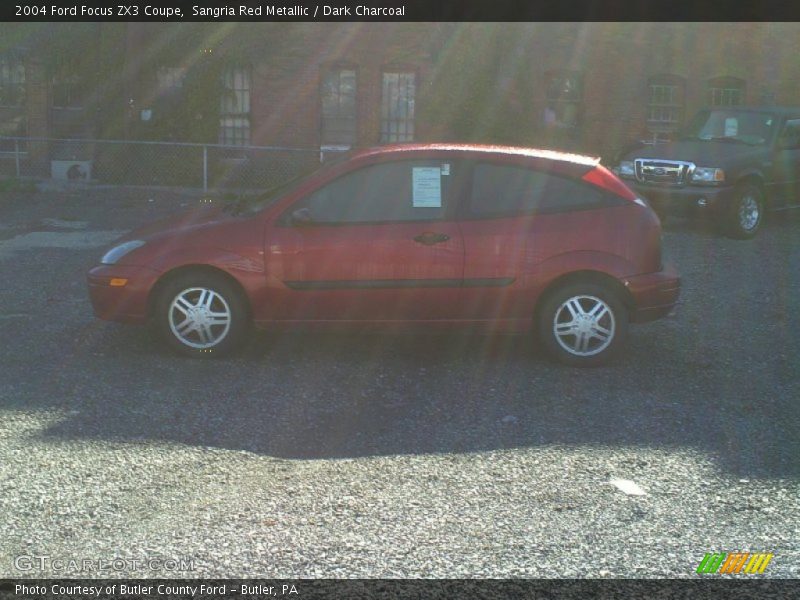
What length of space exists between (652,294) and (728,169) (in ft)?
25.1

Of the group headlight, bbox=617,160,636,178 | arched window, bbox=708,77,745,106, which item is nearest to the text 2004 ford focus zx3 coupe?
headlight, bbox=617,160,636,178

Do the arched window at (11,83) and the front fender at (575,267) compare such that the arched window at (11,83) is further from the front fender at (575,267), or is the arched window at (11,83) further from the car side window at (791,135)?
the front fender at (575,267)

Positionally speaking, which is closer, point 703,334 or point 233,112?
point 703,334

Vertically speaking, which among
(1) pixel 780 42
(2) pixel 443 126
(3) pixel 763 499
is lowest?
(3) pixel 763 499

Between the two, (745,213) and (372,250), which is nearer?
(372,250)

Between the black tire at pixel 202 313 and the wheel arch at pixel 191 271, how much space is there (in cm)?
1

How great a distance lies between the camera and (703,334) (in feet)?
29.6

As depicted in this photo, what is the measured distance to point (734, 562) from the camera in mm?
4555

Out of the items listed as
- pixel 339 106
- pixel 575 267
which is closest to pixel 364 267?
pixel 575 267

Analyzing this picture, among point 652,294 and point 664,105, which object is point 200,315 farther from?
point 664,105

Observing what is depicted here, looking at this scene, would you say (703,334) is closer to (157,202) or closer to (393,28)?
(157,202)

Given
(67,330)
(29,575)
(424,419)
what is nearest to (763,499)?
(424,419)

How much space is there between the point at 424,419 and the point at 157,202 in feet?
42.1

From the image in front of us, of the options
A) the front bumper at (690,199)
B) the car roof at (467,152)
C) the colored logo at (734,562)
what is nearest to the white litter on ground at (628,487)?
the colored logo at (734,562)
